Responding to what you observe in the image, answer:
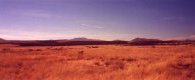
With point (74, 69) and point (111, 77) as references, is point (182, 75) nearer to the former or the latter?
point (111, 77)

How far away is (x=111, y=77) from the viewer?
10508mm

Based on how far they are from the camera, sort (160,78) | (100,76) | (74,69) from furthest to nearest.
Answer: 1. (74,69)
2. (100,76)
3. (160,78)

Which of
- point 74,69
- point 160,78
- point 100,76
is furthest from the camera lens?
point 74,69

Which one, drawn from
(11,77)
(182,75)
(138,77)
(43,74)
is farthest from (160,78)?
(11,77)

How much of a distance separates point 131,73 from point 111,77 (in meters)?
1.04

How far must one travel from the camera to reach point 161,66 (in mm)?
13055

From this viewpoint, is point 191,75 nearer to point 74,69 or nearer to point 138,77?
point 138,77

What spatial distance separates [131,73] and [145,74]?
52 cm

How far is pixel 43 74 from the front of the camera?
11.1 m

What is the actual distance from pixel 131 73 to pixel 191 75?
2.22 meters

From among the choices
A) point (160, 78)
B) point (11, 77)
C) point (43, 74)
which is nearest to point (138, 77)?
point (160, 78)

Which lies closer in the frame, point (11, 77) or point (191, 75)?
point (11, 77)

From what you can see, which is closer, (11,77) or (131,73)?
(11,77)

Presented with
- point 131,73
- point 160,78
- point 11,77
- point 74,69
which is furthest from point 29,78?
point 160,78
